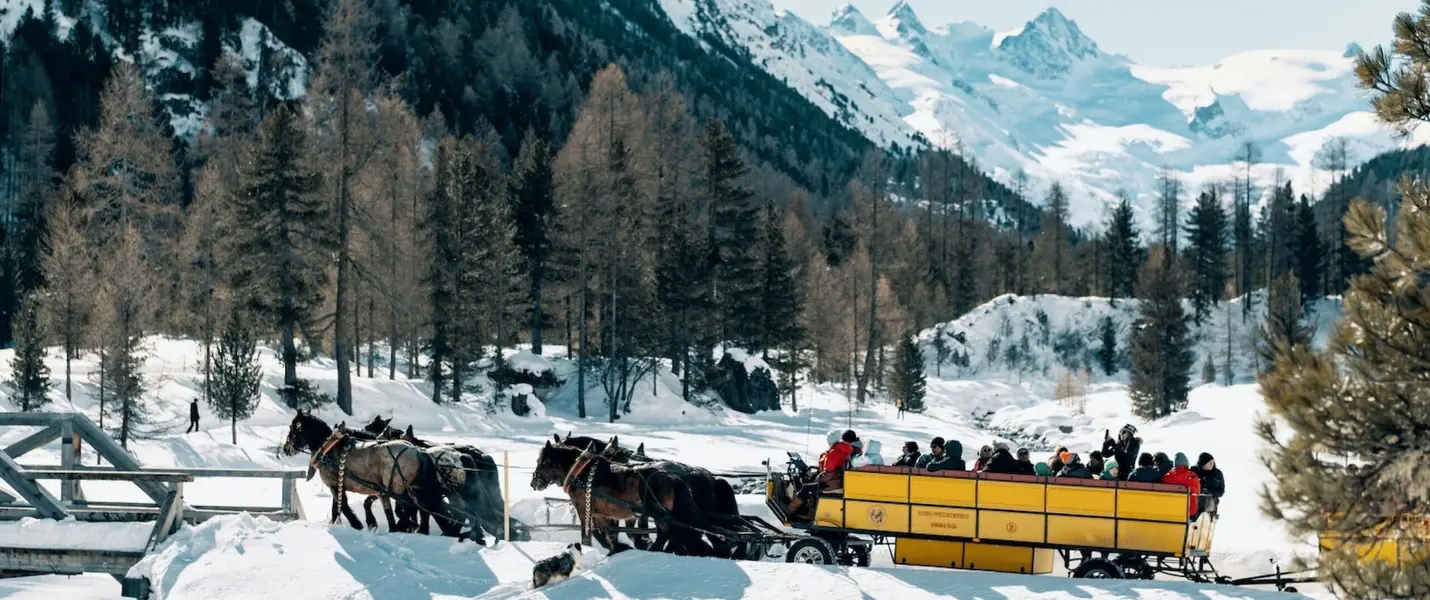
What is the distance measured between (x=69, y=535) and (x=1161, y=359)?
55339mm

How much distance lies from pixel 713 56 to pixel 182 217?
434 feet

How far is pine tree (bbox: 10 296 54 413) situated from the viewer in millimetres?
33531

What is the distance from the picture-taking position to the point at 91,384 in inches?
1486

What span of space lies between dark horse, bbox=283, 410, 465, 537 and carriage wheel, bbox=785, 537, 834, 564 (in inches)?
168

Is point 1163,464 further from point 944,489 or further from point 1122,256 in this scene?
point 1122,256

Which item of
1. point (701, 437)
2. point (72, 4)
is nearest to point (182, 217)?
point (701, 437)

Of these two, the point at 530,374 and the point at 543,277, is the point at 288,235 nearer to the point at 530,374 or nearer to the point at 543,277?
the point at 530,374

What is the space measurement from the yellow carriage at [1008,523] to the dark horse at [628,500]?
1323 mm

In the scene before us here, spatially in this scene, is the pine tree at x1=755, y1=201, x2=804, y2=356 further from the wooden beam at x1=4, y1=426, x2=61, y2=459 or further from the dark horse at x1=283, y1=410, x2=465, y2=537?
the wooden beam at x1=4, y1=426, x2=61, y2=459

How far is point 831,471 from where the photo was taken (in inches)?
589

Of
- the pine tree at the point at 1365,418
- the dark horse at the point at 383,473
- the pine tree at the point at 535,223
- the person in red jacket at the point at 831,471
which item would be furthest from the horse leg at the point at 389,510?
the pine tree at the point at 535,223

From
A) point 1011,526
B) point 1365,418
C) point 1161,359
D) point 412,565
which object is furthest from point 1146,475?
point 1161,359

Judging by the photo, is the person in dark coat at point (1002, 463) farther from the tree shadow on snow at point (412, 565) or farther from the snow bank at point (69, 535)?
Result: the snow bank at point (69, 535)

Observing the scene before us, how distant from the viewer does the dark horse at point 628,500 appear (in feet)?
47.1
